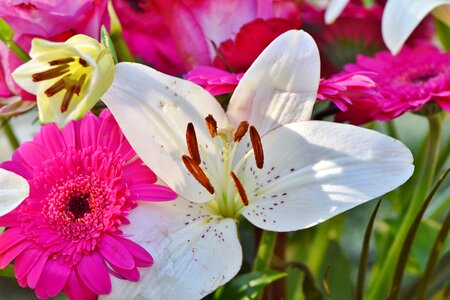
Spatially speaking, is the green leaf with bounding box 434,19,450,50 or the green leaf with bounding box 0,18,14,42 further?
the green leaf with bounding box 434,19,450,50

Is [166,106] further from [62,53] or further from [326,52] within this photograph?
[326,52]

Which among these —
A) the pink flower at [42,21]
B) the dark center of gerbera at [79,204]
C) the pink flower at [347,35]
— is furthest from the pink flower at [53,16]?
the pink flower at [347,35]

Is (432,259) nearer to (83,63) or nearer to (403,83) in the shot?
(403,83)

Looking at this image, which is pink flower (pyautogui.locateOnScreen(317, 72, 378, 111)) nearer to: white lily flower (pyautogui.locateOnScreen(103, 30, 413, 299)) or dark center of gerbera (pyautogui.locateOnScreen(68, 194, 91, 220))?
white lily flower (pyautogui.locateOnScreen(103, 30, 413, 299))

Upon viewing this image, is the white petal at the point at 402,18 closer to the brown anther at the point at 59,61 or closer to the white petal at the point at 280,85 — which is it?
the white petal at the point at 280,85

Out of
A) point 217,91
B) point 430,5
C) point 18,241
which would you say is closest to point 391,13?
point 430,5

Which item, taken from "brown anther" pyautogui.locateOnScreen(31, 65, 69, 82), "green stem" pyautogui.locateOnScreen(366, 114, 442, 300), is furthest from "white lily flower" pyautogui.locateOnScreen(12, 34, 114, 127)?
"green stem" pyautogui.locateOnScreen(366, 114, 442, 300)
